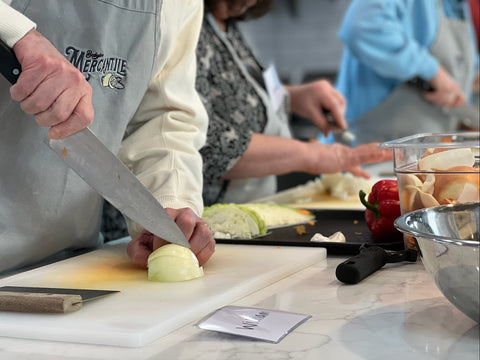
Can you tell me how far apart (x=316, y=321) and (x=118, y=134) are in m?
0.59

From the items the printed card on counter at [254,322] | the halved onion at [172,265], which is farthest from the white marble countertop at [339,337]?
the halved onion at [172,265]

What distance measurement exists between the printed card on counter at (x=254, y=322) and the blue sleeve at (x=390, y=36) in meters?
2.64

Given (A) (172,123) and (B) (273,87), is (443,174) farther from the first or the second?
(B) (273,87)

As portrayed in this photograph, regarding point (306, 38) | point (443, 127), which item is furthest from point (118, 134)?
point (306, 38)

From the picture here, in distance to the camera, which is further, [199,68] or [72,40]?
[199,68]

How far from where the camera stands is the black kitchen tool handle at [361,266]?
3.65ft

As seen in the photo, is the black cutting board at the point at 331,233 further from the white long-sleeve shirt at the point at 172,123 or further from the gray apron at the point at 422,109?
the gray apron at the point at 422,109

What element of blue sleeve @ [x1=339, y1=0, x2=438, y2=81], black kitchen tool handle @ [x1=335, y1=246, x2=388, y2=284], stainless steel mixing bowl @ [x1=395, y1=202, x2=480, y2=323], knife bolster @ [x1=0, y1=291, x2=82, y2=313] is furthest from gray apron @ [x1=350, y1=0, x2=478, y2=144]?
knife bolster @ [x1=0, y1=291, x2=82, y2=313]

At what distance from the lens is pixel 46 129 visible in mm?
1248

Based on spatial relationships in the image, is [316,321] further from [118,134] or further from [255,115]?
[255,115]

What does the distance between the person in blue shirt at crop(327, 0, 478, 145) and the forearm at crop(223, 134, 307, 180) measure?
1.43m

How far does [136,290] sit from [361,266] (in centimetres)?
36

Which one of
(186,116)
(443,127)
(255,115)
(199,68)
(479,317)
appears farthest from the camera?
(443,127)

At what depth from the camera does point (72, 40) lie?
1.24 metres
